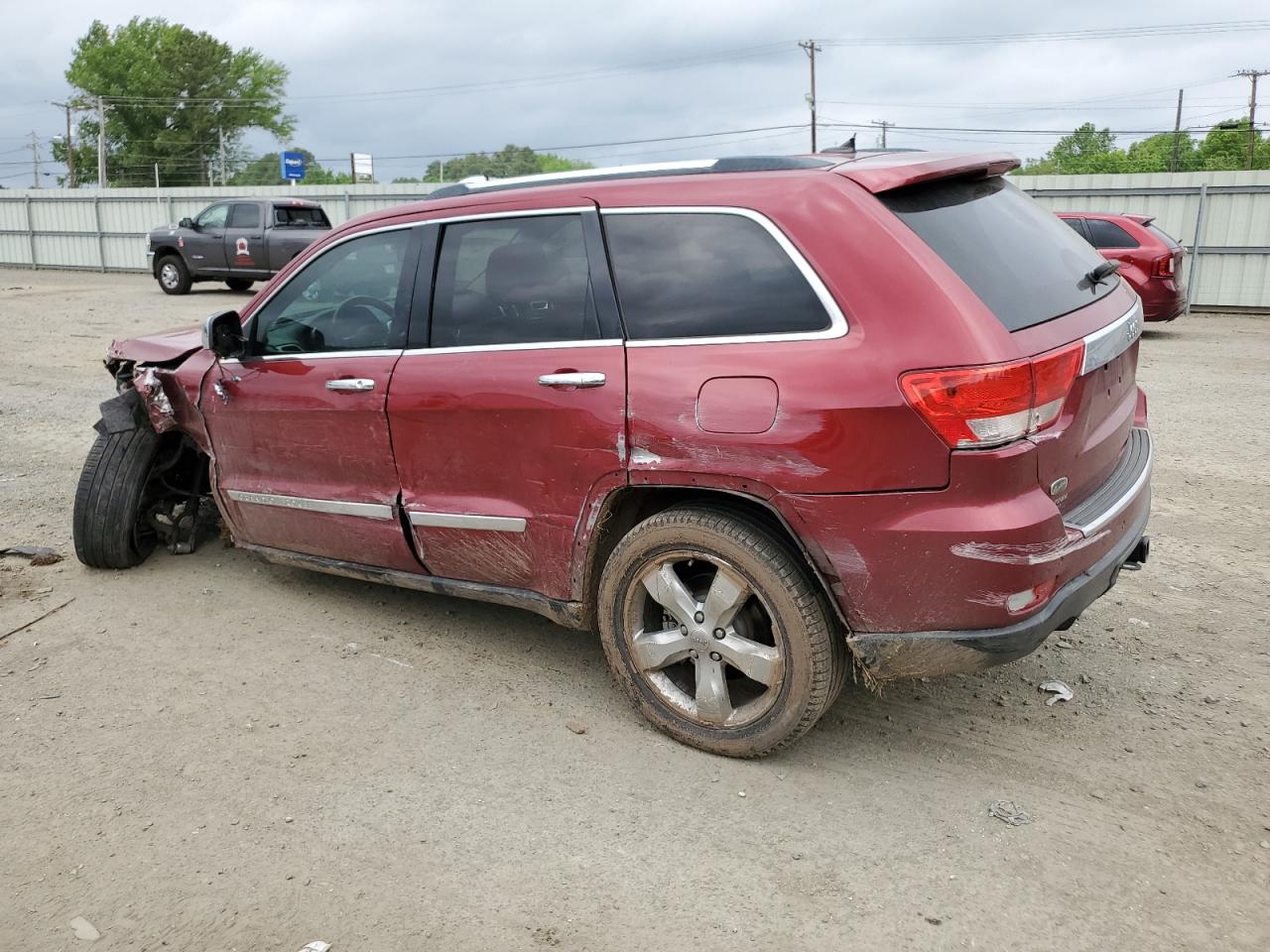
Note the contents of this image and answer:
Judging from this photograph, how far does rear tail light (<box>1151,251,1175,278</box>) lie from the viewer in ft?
43.5

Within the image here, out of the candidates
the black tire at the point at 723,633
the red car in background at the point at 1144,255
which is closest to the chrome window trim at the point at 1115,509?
the black tire at the point at 723,633

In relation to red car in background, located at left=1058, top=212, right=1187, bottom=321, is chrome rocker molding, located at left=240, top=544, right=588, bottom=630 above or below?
below

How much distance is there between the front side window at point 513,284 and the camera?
11.8 feet

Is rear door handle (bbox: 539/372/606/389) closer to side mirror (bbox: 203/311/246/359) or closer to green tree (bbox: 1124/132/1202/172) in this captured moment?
side mirror (bbox: 203/311/246/359)

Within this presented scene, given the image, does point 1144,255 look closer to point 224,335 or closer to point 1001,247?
point 1001,247

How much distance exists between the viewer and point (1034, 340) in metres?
2.99

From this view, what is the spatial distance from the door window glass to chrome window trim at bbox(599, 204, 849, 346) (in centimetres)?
1777

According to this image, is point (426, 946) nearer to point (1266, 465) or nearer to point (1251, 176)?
point (1266, 465)

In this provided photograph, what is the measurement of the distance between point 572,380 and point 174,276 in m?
19.3

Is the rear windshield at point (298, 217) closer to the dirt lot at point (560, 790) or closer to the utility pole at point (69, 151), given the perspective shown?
the dirt lot at point (560, 790)

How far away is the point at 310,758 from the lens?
3.50 m

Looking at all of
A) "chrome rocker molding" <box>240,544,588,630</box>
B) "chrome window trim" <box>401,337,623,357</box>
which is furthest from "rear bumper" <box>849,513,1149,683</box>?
"chrome window trim" <box>401,337,623,357</box>

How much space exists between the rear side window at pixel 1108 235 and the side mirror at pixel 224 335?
475 inches

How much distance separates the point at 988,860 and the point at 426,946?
1.53 metres
